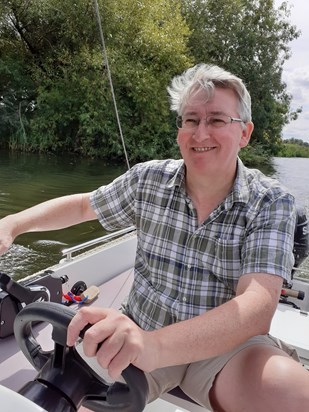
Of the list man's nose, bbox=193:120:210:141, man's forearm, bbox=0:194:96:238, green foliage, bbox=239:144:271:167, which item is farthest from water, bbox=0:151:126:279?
green foliage, bbox=239:144:271:167

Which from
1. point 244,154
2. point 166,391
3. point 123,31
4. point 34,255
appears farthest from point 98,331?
point 244,154

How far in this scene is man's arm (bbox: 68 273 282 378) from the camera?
2.26 ft

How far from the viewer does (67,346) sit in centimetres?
76

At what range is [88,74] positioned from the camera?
13.5m

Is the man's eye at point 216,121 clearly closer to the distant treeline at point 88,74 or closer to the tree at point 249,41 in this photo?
the distant treeline at point 88,74

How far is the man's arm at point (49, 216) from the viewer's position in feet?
4.58

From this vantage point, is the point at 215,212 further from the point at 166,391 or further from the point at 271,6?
the point at 271,6

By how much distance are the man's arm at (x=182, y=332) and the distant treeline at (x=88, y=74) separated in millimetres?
12891

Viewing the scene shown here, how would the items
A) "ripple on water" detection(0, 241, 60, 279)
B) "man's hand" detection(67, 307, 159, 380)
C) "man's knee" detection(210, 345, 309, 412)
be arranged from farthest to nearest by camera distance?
"ripple on water" detection(0, 241, 60, 279) → "man's knee" detection(210, 345, 309, 412) → "man's hand" detection(67, 307, 159, 380)

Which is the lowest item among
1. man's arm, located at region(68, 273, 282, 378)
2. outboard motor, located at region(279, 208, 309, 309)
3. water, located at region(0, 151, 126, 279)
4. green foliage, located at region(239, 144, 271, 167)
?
water, located at region(0, 151, 126, 279)

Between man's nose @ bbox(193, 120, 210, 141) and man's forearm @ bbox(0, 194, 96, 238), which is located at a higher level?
man's nose @ bbox(193, 120, 210, 141)

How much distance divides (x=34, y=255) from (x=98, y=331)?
4048 millimetres

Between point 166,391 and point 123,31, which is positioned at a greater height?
point 123,31

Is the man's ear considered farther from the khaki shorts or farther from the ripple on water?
the ripple on water
